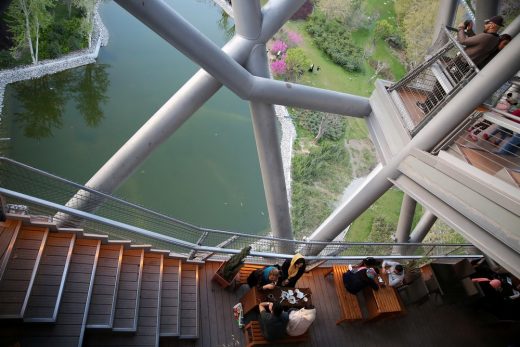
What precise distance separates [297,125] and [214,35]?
22.6 feet

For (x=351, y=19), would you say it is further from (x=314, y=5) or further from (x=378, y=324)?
(x=378, y=324)

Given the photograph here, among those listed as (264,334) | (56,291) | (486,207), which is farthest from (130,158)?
(486,207)

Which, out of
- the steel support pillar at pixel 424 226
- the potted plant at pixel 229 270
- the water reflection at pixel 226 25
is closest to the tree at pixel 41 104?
the water reflection at pixel 226 25

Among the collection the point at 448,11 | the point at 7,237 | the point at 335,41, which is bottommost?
the point at 7,237

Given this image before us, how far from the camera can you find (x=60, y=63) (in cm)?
1561

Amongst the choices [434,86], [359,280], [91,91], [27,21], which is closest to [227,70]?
[434,86]

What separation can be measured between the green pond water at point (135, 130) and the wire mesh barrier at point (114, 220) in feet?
18.2

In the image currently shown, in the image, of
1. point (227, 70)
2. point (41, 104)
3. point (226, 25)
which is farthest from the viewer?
point (226, 25)

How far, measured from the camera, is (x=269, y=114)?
6648 millimetres

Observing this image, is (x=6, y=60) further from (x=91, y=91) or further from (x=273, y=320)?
(x=273, y=320)

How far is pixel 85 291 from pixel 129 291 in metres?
0.63

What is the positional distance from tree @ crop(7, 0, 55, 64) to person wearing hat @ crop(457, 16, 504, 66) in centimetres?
1357

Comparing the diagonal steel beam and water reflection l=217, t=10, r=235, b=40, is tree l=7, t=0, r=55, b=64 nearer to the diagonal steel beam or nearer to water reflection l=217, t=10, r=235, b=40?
water reflection l=217, t=10, r=235, b=40

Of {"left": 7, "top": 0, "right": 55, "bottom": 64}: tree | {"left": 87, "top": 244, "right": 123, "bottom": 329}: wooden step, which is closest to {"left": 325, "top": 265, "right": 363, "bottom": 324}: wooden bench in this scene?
{"left": 87, "top": 244, "right": 123, "bottom": 329}: wooden step
